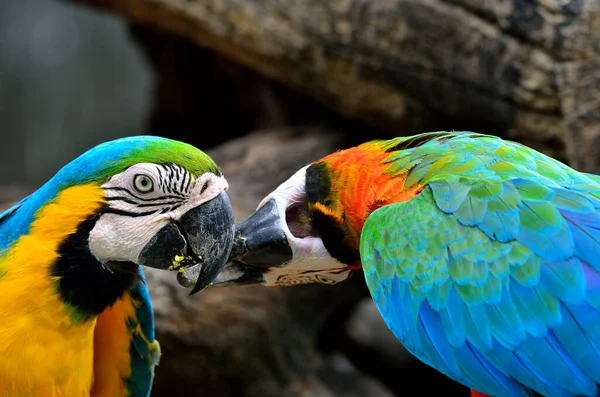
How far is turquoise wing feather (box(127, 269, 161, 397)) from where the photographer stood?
1879mm

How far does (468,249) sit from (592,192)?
41 centimetres

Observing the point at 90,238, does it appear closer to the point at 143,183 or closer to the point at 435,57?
the point at 143,183

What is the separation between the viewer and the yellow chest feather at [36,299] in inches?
60.7

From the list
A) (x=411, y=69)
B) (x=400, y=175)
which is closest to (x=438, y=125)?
(x=411, y=69)

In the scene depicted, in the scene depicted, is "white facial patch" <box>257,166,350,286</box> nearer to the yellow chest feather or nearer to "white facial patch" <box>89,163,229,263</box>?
"white facial patch" <box>89,163,229,263</box>

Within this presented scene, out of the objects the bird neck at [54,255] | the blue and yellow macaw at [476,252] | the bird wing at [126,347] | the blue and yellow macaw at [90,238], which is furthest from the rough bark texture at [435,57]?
the bird neck at [54,255]

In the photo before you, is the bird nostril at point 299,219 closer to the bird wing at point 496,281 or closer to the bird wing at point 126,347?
the bird wing at point 496,281

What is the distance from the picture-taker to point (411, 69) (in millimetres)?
2846

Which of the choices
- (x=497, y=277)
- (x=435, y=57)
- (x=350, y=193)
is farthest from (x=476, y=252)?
(x=435, y=57)

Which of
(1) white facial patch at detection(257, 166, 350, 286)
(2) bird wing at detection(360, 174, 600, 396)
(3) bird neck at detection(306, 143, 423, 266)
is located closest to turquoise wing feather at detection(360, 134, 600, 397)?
(2) bird wing at detection(360, 174, 600, 396)

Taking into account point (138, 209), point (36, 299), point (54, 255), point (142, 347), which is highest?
point (138, 209)

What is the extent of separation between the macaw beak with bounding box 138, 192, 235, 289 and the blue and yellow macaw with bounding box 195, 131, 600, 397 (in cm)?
17

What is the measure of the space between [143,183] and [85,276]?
305 millimetres

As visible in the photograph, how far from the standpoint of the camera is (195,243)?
5.14ft
